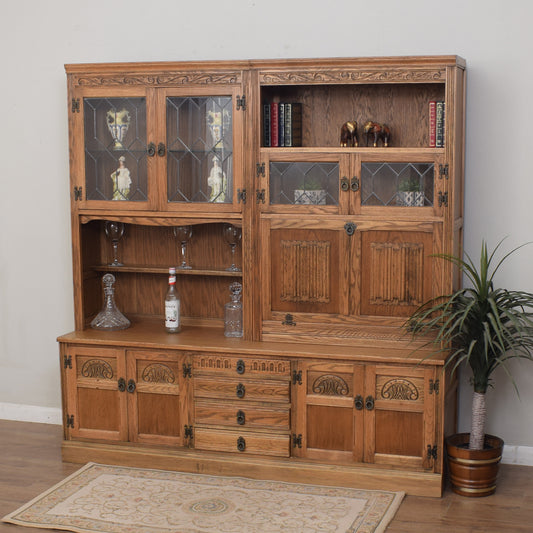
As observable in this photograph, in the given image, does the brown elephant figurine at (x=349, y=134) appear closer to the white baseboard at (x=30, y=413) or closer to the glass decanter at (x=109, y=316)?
the glass decanter at (x=109, y=316)

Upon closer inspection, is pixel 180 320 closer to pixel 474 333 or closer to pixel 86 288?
pixel 86 288

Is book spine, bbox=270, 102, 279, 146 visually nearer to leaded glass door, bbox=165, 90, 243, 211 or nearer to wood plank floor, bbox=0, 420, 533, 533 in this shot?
leaded glass door, bbox=165, 90, 243, 211

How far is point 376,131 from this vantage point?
12.8 ft

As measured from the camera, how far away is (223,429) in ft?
12.9

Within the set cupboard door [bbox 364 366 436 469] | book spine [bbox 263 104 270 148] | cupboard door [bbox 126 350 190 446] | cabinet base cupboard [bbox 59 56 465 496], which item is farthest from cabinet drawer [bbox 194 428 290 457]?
book spine [bbox 263 104 270 148]

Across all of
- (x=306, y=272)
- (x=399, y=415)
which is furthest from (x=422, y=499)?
(x=306, y=272)

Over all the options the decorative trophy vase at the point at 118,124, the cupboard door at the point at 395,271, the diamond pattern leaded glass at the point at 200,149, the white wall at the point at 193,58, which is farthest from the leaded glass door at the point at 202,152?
the cupboard door at the point at 395,271

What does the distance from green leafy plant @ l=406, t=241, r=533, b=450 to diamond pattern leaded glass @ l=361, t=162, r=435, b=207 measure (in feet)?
1.04

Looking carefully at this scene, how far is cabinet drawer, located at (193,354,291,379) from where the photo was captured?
3.85 m

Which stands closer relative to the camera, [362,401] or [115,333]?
[362,401]

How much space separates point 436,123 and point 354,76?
45 cm

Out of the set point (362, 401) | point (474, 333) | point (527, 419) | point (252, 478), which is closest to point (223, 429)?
point (252, 478)

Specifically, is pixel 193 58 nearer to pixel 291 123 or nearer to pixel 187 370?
pixel 291 123

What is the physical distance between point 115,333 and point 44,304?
800 millimetres
